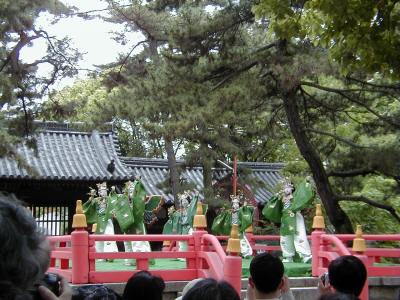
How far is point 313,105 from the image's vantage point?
12.3m

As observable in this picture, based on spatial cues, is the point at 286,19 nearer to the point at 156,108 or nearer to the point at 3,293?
the point at 156,108

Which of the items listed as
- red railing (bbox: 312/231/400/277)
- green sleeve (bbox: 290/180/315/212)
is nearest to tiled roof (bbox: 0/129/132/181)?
green sleeve (bbox: 290/180/315/212)

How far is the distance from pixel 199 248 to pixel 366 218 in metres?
6.95

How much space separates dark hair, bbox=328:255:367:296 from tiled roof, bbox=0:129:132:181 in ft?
38.6

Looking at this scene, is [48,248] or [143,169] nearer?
[48,248]

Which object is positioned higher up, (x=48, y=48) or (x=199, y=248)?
(x=48, y=48)

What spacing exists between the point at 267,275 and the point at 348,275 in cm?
56

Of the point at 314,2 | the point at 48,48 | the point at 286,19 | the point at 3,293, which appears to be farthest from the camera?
the point at 48,48

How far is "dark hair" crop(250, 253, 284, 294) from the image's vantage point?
3988mm

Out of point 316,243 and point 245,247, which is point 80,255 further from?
point 245,247

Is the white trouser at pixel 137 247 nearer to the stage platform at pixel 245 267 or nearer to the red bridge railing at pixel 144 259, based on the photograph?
the stage platform at pixel 245 267

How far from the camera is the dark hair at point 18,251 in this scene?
1565 mm

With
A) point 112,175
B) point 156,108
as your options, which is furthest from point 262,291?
point 112,175

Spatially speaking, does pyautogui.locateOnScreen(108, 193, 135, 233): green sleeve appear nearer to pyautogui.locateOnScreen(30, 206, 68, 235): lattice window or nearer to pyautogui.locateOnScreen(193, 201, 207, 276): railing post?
pyautogui.locateOnScreen(193, 201, 207, 276): railing post
